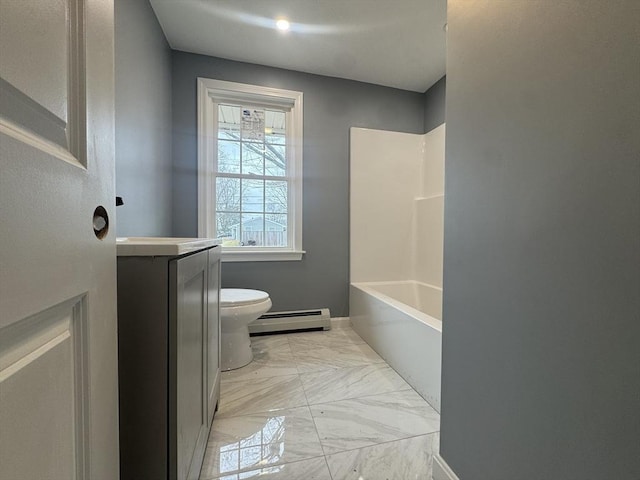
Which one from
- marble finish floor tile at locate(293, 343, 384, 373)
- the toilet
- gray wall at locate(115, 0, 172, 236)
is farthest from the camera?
marble finish floor tile at locate(293, 343, 384, 373)

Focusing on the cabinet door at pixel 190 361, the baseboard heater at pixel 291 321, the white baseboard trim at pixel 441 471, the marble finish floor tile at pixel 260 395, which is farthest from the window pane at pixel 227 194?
the white baseboard trim at pixel 441 471

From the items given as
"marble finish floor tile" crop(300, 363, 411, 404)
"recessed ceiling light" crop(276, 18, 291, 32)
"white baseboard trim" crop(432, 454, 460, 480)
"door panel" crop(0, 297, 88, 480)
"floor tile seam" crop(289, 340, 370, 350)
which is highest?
"recessed ceiling light" crop(276, 18, 291, 32)

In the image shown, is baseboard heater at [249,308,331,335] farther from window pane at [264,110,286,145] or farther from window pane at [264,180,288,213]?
window pane at [264,110,286,145]

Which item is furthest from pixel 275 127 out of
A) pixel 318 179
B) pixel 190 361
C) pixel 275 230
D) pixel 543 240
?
pixel 543 240

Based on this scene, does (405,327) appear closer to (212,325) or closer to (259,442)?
(259,442)

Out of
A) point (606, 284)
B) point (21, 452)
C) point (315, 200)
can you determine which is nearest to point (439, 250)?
point (315, 200)

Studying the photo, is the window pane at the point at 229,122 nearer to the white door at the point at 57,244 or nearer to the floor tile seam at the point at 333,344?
the floor tile seam at the point at 333,344

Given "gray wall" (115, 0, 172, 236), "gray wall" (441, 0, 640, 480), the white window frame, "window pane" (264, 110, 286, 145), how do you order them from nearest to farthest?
1. "gray wall" (441, 0, 640, 480)
2. "gray wall" (115, 0, 172, 236)
3. the white window frame
4. "window pane" (264, 110, 286, 145)

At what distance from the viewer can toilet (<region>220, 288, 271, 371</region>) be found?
73.0 inches

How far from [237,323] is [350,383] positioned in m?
0.81

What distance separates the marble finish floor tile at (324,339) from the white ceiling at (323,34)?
7.74 feet

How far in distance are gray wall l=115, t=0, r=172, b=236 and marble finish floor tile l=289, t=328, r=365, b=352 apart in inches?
53.2

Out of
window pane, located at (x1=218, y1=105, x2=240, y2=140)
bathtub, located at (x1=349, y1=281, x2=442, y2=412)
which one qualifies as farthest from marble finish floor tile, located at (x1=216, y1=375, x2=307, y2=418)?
window pane, located at (x1=218, y1=105, x2=240, y2=140)

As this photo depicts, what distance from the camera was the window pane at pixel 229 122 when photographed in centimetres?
259
